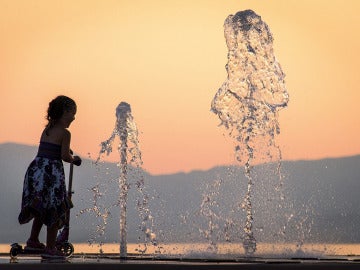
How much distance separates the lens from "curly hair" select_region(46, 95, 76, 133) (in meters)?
10.6

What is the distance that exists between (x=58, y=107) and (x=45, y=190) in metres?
0.96

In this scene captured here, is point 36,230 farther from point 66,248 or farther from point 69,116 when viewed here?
point 69,116

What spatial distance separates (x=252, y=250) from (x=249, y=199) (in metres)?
1.43

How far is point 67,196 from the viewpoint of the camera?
10734 millimetres

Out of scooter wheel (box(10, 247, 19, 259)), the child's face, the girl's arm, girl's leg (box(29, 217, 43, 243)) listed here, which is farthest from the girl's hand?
scooter wheel (box(10, 247, 19, 259))

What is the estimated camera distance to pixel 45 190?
10.4 meters

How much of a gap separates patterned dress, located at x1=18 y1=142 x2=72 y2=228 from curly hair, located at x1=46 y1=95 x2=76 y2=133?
30cm

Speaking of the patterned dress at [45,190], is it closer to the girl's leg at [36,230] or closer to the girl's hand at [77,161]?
the girl's leg at [36,230]

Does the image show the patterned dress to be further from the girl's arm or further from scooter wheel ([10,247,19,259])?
scooter wheel ([10,247,19,259])

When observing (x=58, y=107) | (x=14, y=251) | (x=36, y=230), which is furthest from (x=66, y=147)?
(x=14, y=251)

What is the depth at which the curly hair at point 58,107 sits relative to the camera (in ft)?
34.7

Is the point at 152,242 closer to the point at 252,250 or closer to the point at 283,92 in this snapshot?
the point at 252,250
